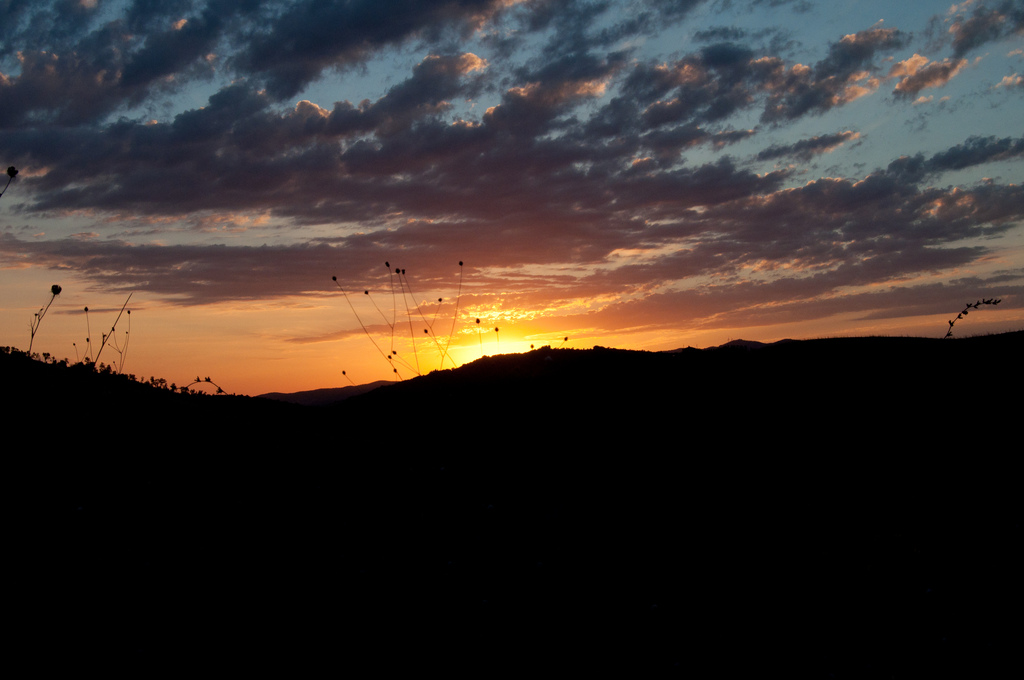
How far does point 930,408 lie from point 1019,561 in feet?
15.8

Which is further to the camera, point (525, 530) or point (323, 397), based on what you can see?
point (323, 397)


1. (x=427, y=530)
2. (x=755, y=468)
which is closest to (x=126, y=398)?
(x=427, y=530)

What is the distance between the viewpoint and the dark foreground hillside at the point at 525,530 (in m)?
5.80

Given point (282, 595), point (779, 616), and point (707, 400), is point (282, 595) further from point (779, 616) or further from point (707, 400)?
point (707, 400)

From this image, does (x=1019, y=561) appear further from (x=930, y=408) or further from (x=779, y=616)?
(x=930, y=408)

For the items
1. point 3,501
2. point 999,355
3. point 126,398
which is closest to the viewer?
point 3,501

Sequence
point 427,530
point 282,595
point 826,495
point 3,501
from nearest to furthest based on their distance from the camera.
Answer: point 282,595
point 3,501
point 427,530
point 826,495

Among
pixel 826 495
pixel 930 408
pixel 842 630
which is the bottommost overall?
pixel 842 630

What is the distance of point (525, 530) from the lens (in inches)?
308

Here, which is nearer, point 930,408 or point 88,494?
point 88,494

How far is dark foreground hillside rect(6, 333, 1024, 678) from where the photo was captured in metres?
5.80

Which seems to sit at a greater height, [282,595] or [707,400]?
[707,400]

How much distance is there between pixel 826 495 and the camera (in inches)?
360

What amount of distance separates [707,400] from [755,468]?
268 cm
